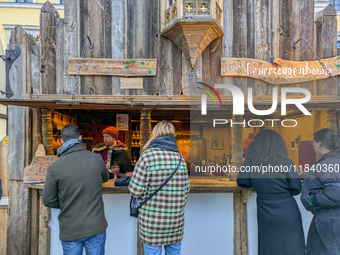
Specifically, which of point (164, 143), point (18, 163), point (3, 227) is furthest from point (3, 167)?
point (164, 143)

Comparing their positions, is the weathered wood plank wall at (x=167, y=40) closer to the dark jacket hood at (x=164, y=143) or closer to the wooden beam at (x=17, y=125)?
the wooden beam at (x=17, y=125)

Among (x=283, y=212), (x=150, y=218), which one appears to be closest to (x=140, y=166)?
(x=150, y=218)

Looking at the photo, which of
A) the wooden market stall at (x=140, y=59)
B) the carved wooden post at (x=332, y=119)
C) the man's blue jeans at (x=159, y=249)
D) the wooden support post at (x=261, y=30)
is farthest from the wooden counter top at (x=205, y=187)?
the wooden support post at (x=261, y=30)

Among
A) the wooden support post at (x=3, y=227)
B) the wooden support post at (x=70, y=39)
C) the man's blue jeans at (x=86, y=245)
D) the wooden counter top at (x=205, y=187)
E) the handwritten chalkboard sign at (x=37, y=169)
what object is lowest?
the wooden support post at (x=3, y=227)

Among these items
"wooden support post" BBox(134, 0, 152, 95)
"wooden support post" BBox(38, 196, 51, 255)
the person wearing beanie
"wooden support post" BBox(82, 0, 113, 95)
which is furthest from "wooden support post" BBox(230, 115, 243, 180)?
"wooden support post" BBox(38, 196, 51, 255)

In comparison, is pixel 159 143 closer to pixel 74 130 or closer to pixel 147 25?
pixel 74 130

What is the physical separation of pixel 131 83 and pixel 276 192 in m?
2.93

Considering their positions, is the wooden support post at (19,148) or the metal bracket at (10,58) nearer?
the wooden support post at (19,148)

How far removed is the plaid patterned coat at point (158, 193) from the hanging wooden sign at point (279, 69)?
8.42ft

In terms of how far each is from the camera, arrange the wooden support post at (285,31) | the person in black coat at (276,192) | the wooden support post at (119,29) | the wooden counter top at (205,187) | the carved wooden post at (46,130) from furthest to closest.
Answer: the wooden support post at (285,31) → the wooden support post at (119,29) → the carved wooden post at (46,130) → the wooden counter top at (205,187) → the person in black coat at (276,192)

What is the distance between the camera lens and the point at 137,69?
4.24 meters

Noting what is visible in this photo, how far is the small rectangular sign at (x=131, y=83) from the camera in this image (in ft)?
13.9

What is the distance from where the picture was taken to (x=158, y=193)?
2312 mm

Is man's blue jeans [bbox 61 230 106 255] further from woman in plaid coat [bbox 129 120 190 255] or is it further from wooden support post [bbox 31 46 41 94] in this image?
wooden support post [bbox 31 46 41 94]
